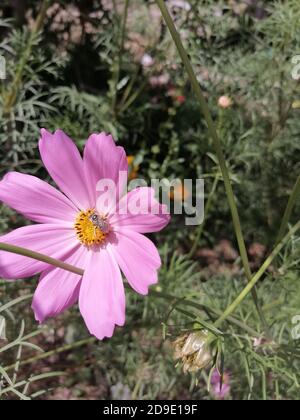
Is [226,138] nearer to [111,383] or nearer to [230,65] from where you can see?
[230,65]

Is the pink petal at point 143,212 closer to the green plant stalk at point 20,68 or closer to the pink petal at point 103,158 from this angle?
the pink petal at point 103,158

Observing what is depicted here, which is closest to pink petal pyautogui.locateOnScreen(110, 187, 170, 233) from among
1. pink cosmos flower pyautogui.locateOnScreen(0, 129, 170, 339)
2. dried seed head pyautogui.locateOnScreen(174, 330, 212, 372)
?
pink cosmos flower pyautogui.locateOnScreen(0, 129, 170, 339)

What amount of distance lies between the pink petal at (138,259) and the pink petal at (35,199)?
0.28 feet

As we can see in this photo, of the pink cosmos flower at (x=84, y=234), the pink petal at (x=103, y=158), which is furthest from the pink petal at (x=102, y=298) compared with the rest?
the pink petal at (x=103, y=158)

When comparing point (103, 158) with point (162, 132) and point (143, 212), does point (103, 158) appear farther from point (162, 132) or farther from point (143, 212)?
point (162, 132)

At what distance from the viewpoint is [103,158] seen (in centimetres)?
57

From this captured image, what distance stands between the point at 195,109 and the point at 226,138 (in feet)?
0.54

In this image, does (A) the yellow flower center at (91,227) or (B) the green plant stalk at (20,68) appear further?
(B) the green plant stalk at (20,68)

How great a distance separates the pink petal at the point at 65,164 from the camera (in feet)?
1.89

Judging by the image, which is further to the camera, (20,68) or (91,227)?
(20,68)

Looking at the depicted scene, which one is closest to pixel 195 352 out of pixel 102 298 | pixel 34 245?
pixel 102 298

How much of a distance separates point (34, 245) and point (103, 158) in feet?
0.48

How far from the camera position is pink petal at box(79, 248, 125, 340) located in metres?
0.55

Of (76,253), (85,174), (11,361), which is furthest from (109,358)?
(85,174)
